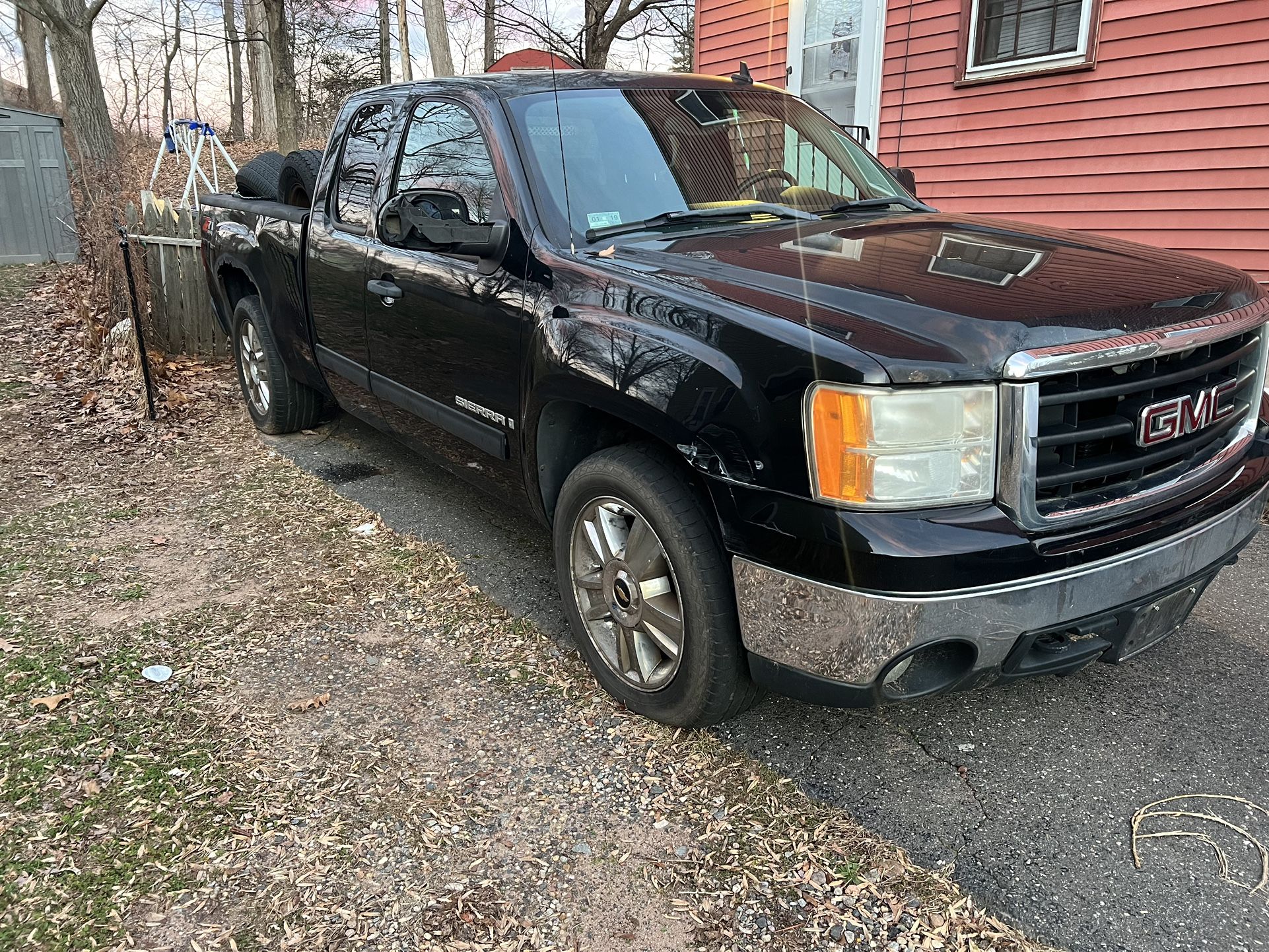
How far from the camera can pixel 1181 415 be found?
2328mm

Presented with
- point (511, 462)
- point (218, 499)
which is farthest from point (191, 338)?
point (511, 462)

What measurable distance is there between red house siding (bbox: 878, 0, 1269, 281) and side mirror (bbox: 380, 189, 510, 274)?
5.53 m

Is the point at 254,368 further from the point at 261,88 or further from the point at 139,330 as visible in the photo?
the point at 261,88

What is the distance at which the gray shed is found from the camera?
12141 mm

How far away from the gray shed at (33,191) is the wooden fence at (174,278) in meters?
6.11

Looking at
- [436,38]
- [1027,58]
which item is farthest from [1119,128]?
[436,38]

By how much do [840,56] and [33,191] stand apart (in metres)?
10.7

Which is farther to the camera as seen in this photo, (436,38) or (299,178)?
(436,38)

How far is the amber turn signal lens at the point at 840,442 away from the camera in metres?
2.05

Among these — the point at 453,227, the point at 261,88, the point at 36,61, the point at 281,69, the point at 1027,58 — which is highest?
the point at 36,61

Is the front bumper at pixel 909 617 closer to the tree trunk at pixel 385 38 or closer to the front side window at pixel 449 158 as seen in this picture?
the front side window at pixel 449 158

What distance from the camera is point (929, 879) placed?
224 cm

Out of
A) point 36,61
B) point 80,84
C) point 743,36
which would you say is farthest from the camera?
point 36,61

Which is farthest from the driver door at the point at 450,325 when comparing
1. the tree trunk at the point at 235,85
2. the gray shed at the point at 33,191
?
the tree trunk at the point at 235,85
